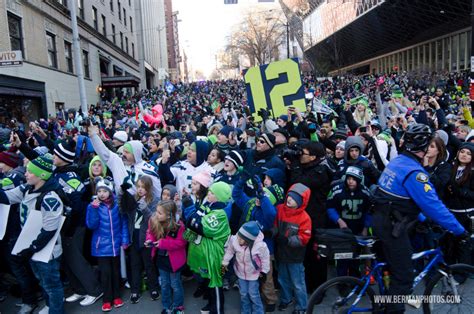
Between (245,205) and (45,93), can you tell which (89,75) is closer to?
(45,93)

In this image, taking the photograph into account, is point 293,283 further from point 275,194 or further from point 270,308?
point 275,194

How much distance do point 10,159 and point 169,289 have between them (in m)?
3.01

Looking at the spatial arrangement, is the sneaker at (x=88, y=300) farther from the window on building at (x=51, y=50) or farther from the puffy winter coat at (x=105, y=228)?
the window on building at (x=51, y=50)

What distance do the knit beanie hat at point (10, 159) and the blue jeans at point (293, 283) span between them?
3.97 metres

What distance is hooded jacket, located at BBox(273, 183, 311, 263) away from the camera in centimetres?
388

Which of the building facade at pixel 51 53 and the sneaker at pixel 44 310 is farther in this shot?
the building facade at pixel 51 53

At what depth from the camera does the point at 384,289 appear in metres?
3.48

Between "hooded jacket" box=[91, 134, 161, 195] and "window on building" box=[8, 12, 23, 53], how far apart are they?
1428cm

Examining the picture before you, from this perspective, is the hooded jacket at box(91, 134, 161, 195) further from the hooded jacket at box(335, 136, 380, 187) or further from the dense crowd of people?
the hooded jacket at box(335, 136, 380, 187)

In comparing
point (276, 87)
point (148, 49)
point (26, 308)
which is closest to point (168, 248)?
point (26, 308)

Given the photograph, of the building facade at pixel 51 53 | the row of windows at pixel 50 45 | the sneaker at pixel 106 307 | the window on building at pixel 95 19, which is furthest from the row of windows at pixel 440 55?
the sneaker at pixel 106 307

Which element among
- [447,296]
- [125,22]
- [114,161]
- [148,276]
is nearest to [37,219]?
[114,161]

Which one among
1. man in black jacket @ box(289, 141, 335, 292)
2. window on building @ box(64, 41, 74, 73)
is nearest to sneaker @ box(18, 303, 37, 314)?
man in black jacket @ box(289, 141, 335, 292)

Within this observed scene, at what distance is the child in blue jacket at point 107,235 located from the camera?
13.9 ft
